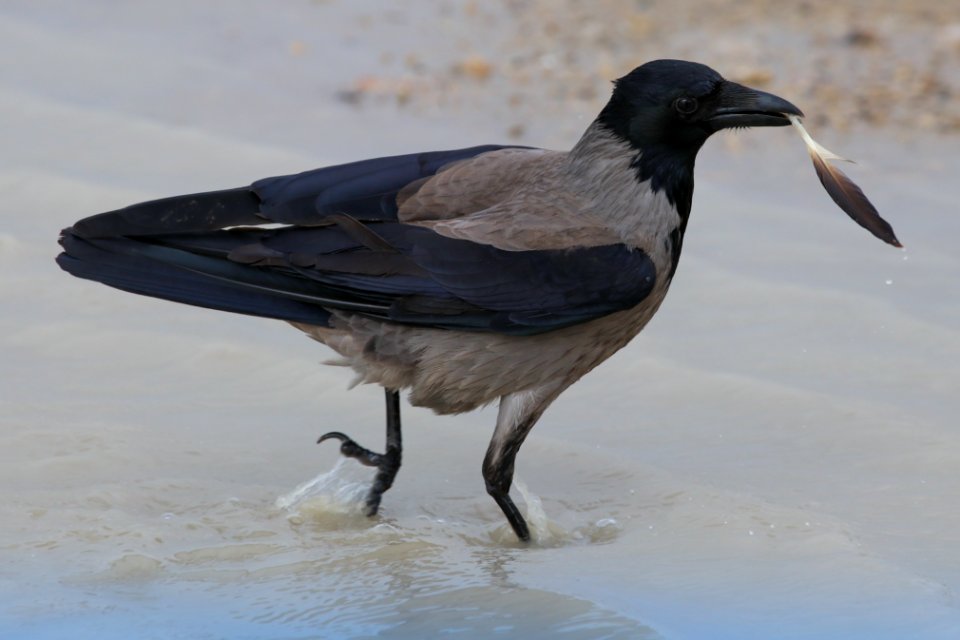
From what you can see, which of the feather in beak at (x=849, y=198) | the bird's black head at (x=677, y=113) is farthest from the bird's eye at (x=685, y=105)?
the feather in beak at (x=849, y=198)

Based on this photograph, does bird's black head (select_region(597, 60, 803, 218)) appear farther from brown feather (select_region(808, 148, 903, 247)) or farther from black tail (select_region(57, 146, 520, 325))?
black tail (select_region(57, 146, 520, 325))

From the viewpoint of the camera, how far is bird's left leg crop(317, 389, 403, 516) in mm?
5148

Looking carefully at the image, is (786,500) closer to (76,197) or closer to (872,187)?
(872,187)

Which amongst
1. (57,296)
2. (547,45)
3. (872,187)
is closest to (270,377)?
(57,296)

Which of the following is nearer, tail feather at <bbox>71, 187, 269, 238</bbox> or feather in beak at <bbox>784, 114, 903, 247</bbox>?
feather in beak at <bbox>784, 114, 903, 247</bbox>

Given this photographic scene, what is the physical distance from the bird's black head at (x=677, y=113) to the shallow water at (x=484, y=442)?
101 cm

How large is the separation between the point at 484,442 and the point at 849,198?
5.26ft

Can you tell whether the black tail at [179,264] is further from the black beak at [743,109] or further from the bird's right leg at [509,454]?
the black beak at [743,109]

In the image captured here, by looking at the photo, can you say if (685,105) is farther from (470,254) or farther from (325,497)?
(325,497)

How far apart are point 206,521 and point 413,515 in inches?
25.4

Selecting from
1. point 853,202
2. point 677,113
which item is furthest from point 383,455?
point 853,202

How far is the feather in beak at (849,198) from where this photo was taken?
180 inches

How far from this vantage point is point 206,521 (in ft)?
16.3

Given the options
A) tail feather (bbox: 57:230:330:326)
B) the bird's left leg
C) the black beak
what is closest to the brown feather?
the black beak
